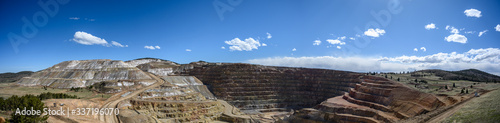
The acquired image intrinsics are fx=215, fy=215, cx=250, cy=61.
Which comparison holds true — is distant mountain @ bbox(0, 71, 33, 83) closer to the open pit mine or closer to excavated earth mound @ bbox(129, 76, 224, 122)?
the open pit mine

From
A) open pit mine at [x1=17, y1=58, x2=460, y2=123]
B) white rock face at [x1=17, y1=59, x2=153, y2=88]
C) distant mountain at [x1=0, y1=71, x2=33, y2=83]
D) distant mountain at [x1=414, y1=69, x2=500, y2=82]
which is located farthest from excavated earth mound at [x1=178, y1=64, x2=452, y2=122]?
distant mountain at [x1=0, y1=71, x2=33, y2=83]

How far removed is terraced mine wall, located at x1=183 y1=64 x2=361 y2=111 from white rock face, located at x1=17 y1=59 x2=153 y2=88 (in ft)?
86.5

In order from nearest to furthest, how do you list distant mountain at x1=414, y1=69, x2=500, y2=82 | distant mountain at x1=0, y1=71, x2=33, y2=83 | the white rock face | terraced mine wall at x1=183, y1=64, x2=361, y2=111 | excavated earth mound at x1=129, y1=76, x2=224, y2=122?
excavated earth mound at x1=129, y1=76, x2=224, y2=122
distant mountain at x1=414, y1=69, x2=500, y2=82
the white rock face
distant mountain at x1=0, y1=71, x2=33, y2=83
terraced mine wall at x1=183, y1=64, x2=361, y2=111

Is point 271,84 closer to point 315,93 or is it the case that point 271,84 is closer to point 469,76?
point 315,93

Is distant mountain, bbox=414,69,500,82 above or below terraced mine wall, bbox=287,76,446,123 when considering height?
above

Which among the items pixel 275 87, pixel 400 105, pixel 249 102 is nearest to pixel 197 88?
pixel 249 102

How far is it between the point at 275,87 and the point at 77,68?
66.0m

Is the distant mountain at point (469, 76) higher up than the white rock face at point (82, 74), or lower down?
higher up

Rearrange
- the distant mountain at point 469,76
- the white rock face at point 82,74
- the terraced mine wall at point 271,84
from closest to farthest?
the distant mountain at point 469,76, the white rock face at point 82,74, the terraced mine wall at point 271,84

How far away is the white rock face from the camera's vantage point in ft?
187

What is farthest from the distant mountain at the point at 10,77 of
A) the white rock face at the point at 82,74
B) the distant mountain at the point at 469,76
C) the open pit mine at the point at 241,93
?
the distant mountain at the point at 469,76

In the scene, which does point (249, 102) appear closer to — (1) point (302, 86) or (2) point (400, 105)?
(1) point (302, 86)

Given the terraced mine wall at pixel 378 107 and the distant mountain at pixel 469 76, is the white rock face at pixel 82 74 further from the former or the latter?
the distant mountain at pixel 469 76

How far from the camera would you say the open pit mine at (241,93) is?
4144cm
